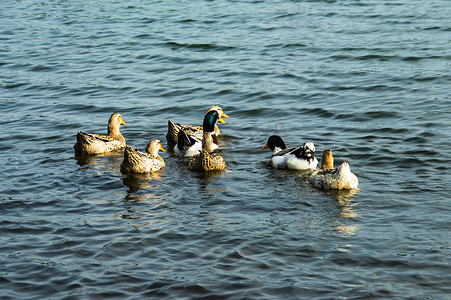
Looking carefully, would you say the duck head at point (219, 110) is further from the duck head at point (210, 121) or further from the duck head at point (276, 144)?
the duck head at point (276, 144)

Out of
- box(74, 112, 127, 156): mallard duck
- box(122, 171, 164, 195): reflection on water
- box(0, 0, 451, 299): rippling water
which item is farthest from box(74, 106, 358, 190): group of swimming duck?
box(0, 0, 451, 299): rippling water

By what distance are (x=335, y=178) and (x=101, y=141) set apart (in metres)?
5.78

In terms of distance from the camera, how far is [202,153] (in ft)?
43.0

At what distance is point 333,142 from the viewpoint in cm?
1474

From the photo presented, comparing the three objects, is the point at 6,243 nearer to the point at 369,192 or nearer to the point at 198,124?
the point at 369,192

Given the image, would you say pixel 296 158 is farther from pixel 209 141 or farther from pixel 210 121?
pixel 210 121

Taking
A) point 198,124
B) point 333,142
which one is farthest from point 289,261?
point 198,124

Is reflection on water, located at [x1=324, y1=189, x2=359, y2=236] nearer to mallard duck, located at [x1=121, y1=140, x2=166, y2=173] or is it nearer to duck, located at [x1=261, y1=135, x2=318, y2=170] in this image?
duck, located at [x1=261, y1=135, x2=318, y2=170]

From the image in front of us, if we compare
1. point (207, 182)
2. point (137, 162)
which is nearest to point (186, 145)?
point (137, 162)

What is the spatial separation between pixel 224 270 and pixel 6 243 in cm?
336

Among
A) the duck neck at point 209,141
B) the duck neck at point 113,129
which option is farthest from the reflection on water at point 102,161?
the duck neck at point 209,141

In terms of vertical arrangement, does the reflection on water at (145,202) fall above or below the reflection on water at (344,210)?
above

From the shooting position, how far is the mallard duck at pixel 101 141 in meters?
14.3

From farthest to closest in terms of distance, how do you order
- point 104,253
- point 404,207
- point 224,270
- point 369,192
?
point 369,192
point 404,207
point 104,253
point 224,270
